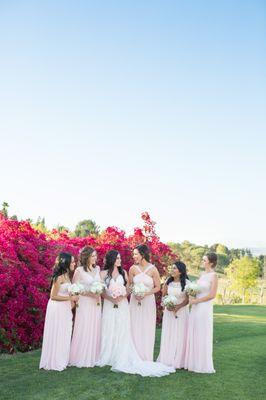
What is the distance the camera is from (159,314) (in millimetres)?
18531

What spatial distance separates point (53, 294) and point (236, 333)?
9120mm

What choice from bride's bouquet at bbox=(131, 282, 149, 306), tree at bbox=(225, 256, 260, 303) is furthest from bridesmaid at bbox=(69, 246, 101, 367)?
tree at bbox=(225, 256, 260, 303)

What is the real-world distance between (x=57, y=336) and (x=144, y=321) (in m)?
1.86

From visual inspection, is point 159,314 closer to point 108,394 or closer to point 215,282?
point 215,282

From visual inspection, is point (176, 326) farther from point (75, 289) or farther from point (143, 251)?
point (75, 289)

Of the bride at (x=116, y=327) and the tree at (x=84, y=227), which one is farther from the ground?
the tree at (x=84, y=227)

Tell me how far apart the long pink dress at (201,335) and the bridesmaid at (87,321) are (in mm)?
1865

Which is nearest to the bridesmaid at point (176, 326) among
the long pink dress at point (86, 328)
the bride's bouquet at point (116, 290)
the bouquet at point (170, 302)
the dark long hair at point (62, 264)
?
the bouquet at point (170, 302)

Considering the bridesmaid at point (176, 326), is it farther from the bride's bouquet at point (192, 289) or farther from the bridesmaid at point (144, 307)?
the bride's bouquet at point (192, 289)

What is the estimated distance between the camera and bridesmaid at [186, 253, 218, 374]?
9.24 meters

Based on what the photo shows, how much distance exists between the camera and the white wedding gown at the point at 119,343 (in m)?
9.12

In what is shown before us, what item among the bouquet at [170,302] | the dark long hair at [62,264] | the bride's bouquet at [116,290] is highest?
the dark long hair at [62,264]

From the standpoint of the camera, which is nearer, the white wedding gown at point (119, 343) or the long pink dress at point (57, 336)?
the long pink dress at point (57, 336)

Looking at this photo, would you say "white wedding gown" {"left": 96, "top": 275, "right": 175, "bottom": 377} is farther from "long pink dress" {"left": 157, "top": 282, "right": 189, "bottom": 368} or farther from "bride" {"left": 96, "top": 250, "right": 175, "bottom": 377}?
"long pink dress" {"left": 157, "top": 282, "right": 189, "bottom": 368}
